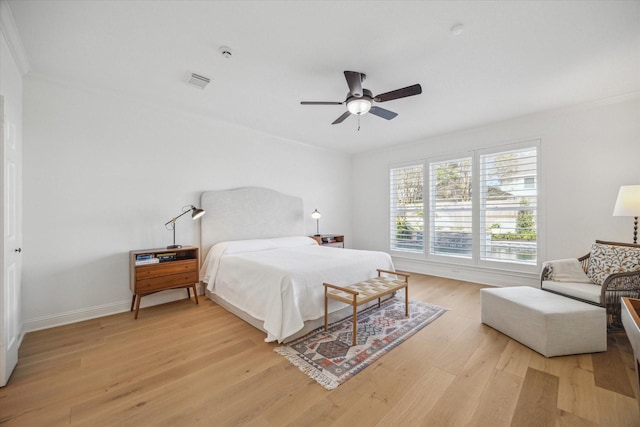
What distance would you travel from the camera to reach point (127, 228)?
10.7 feet

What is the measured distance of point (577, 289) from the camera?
2.60m

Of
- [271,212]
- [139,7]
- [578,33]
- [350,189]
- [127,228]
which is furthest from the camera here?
[350,189]

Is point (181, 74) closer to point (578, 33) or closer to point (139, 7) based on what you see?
point (139, 7)

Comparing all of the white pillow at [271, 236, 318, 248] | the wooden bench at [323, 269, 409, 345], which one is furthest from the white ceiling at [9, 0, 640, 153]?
the wooden bench at [323, 269, 409, 345]

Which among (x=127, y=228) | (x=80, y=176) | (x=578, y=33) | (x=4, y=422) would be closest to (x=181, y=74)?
(x=80, y=176)

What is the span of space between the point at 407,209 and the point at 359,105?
10.6 feet

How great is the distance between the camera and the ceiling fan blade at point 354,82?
7.88ft

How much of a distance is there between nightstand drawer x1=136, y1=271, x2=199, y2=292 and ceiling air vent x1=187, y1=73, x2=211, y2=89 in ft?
7.24

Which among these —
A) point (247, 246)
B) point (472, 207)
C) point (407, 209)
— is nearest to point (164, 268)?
point (247, 246)

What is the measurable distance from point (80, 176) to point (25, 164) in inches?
16.6

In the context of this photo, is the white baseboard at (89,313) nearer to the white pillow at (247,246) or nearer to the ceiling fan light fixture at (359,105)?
the white pillow at (247,246)

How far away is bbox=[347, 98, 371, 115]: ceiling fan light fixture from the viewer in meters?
2.56

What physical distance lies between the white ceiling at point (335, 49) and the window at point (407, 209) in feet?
6.22

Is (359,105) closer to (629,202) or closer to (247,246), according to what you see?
(247,246)
